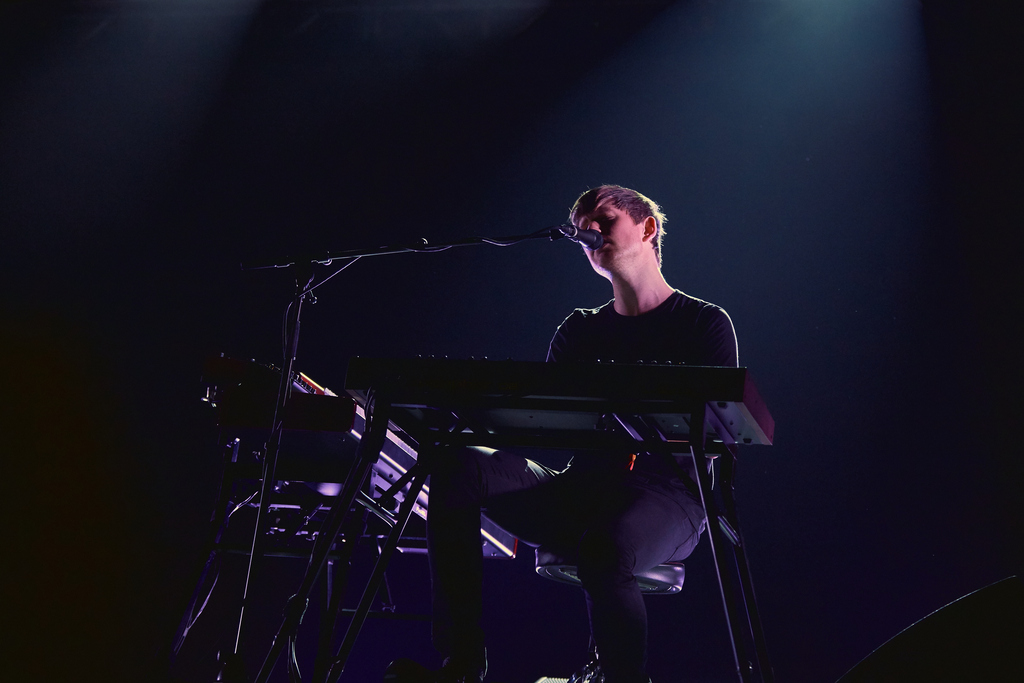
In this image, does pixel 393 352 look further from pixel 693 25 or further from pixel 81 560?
pixel 693 25

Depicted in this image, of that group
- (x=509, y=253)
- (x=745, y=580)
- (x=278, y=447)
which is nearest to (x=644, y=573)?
(x=745, y=580)

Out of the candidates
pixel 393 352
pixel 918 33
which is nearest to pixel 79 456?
pixel 393 352

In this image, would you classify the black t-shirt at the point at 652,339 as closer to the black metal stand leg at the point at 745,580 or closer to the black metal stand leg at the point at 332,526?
the black metal stand leg at the point at 745,580

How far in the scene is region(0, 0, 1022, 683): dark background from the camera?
3.14 m

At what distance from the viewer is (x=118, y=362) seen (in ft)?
12.5

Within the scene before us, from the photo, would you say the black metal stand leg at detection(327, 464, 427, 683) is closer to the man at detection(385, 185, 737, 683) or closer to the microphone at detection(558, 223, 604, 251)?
the man at detection(385, 185, 737, 683)

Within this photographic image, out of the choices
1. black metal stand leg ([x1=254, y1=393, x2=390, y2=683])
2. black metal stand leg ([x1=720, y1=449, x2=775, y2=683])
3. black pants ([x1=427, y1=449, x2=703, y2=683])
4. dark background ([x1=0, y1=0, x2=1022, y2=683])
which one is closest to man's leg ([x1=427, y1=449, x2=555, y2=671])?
black pants ([x1=427, y1=449, x2=703, y2=683])

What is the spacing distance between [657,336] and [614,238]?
0.43 m

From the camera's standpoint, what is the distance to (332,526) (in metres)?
1.51

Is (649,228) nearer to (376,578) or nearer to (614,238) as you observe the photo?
(614,238)

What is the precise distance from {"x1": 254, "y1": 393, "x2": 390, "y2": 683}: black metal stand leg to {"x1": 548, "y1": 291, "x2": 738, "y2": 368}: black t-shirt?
0.84m

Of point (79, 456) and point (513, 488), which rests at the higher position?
point (79, 456)

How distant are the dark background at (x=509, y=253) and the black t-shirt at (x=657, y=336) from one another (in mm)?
1203

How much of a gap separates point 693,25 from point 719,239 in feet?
4.64
